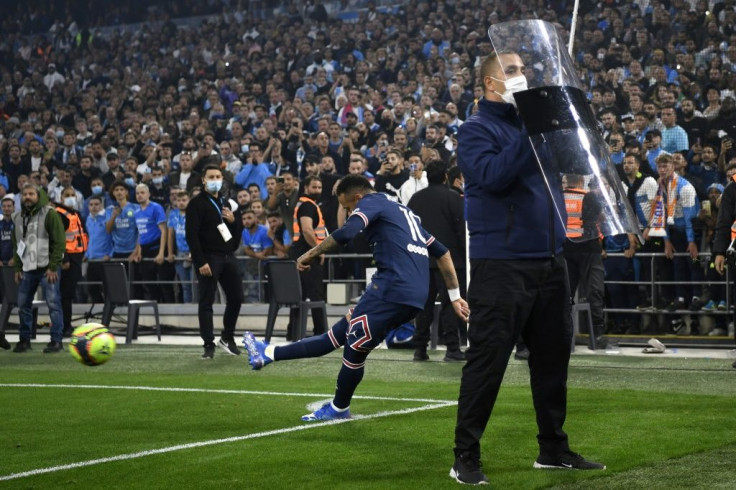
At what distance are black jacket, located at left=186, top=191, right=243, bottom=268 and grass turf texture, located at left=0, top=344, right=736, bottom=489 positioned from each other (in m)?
1.76


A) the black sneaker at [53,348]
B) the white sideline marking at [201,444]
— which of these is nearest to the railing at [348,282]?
the black sneaker at [53,348]

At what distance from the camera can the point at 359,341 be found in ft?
27.9

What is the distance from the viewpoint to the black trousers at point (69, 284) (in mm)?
18047

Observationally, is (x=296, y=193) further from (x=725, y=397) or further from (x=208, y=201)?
(x=725, y=397)

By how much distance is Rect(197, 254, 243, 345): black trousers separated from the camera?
1443 centimetres

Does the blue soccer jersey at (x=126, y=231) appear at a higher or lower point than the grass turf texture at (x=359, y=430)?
higher

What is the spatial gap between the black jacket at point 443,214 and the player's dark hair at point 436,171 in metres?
0.07

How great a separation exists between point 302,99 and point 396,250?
16.5 m

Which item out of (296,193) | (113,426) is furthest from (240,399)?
(296,193)

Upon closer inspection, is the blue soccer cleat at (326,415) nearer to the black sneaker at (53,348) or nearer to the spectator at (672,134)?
the black sneaker at (53,348)

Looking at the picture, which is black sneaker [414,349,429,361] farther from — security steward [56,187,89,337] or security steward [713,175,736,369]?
security steward [56,187,89,337]

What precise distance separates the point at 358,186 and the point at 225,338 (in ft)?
20.4

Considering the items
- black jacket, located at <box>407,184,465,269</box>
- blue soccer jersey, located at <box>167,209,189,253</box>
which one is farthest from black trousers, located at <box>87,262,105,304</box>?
black jacket, located at <box>407,184,465,269</box>

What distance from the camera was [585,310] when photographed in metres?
15.5
